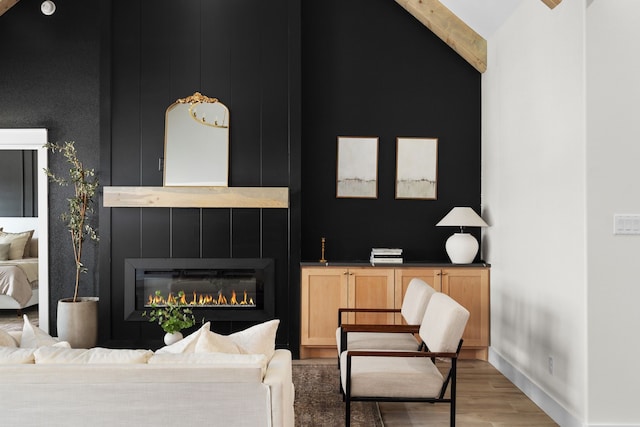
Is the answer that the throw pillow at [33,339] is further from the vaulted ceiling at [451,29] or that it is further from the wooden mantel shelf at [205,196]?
the vaulted ceiling at [451,29]

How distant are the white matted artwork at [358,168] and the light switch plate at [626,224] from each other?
283cm

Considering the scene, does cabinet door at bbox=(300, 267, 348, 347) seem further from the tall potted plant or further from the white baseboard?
the tall potted plant

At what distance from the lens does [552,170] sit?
4.09 m

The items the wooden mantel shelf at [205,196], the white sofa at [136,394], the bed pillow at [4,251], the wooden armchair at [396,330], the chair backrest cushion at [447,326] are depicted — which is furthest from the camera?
the bed pillow at [4,251]

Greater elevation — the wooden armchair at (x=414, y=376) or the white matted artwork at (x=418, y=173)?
the white matted artwork at (x=418, y=173)

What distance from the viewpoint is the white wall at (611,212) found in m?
3.54

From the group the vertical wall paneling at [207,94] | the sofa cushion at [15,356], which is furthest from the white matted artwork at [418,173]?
the sofa cushion at [15,356]

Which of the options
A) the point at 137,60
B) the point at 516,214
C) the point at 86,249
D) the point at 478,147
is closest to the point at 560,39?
the point at 516,214

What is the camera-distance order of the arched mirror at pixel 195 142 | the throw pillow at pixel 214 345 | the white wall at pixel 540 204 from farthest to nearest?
the arched mirror at pixel 195 142, the white wall at pixel 540 204, the throw pillow at pixel 214 345

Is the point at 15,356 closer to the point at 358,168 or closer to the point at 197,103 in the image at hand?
the point at 197,103

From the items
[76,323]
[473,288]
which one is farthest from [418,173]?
[76,323]

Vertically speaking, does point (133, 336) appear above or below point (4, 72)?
below

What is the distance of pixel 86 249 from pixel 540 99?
15.2ft

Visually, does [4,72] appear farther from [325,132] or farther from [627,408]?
[627,408]
